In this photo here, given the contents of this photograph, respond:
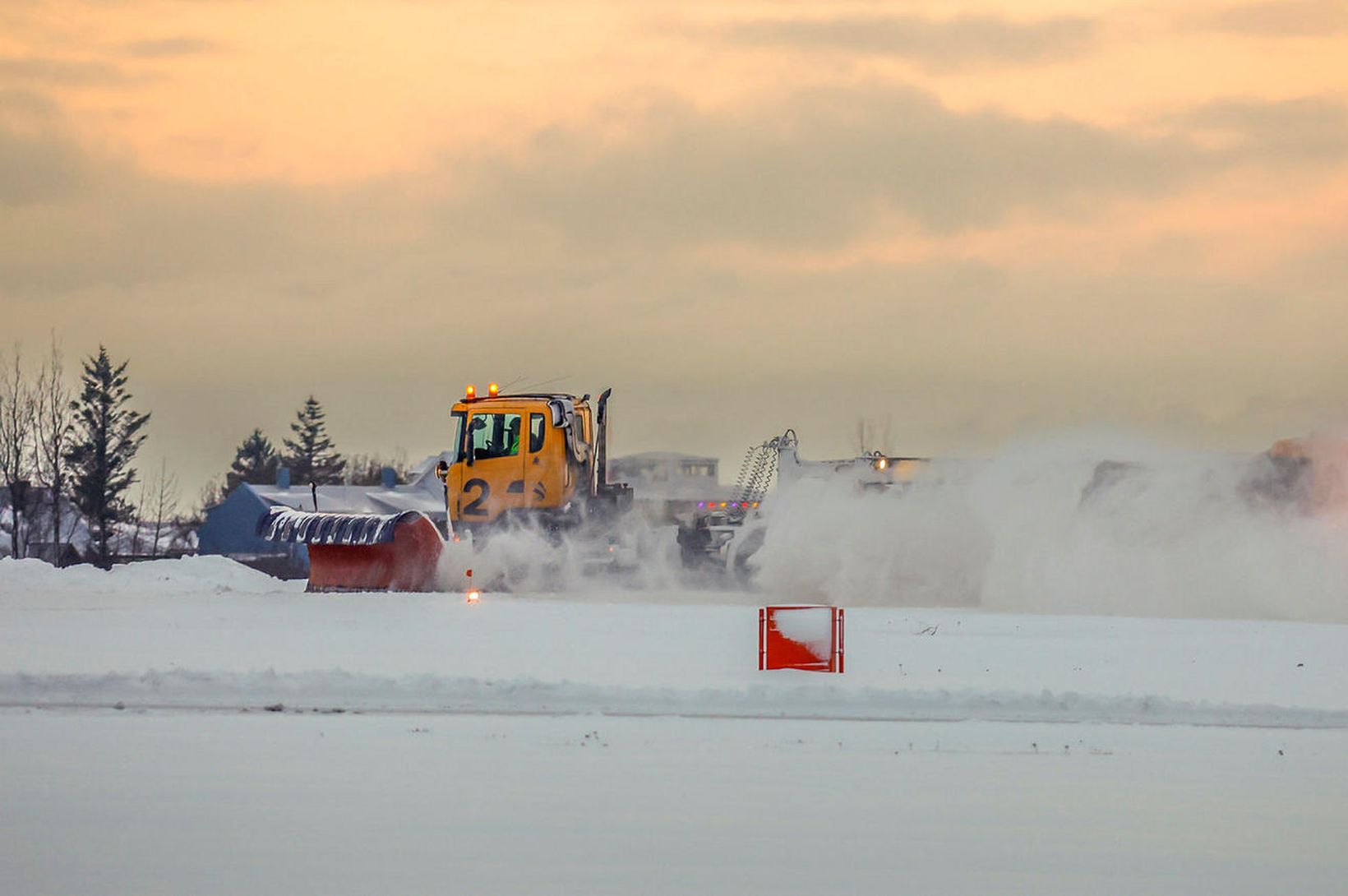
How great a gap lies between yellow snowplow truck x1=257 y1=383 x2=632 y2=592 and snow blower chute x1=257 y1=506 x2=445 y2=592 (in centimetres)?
1

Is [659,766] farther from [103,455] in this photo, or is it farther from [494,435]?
[103,455]

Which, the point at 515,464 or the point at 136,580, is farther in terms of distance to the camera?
the point at 136,580

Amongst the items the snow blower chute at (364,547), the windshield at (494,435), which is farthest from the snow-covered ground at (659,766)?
the windshield at (494,435)

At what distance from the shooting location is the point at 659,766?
34.4ft

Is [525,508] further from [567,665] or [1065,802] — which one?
[1065,802]

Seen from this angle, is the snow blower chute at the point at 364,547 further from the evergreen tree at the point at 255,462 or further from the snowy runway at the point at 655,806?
the evergreen tree at the point at 255,462

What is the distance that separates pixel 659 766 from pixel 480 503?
18.5 m

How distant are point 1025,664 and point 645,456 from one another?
4120 inches

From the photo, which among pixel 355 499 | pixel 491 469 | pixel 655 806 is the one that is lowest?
pixel 655 806

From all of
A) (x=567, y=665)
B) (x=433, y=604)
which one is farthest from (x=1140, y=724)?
(x=433, y=604)

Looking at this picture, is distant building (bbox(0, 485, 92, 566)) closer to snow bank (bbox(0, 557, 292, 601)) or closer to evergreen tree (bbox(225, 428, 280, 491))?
snow bank (bbox(0, 557, 292, 601))

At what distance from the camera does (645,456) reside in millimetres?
121250

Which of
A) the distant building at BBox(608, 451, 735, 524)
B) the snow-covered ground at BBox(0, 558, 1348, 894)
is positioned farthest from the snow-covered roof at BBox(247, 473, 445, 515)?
the snow-covered ground at BBox(0, 558, 1348, 894)

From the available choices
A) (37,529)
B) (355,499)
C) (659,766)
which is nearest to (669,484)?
(355,499)
